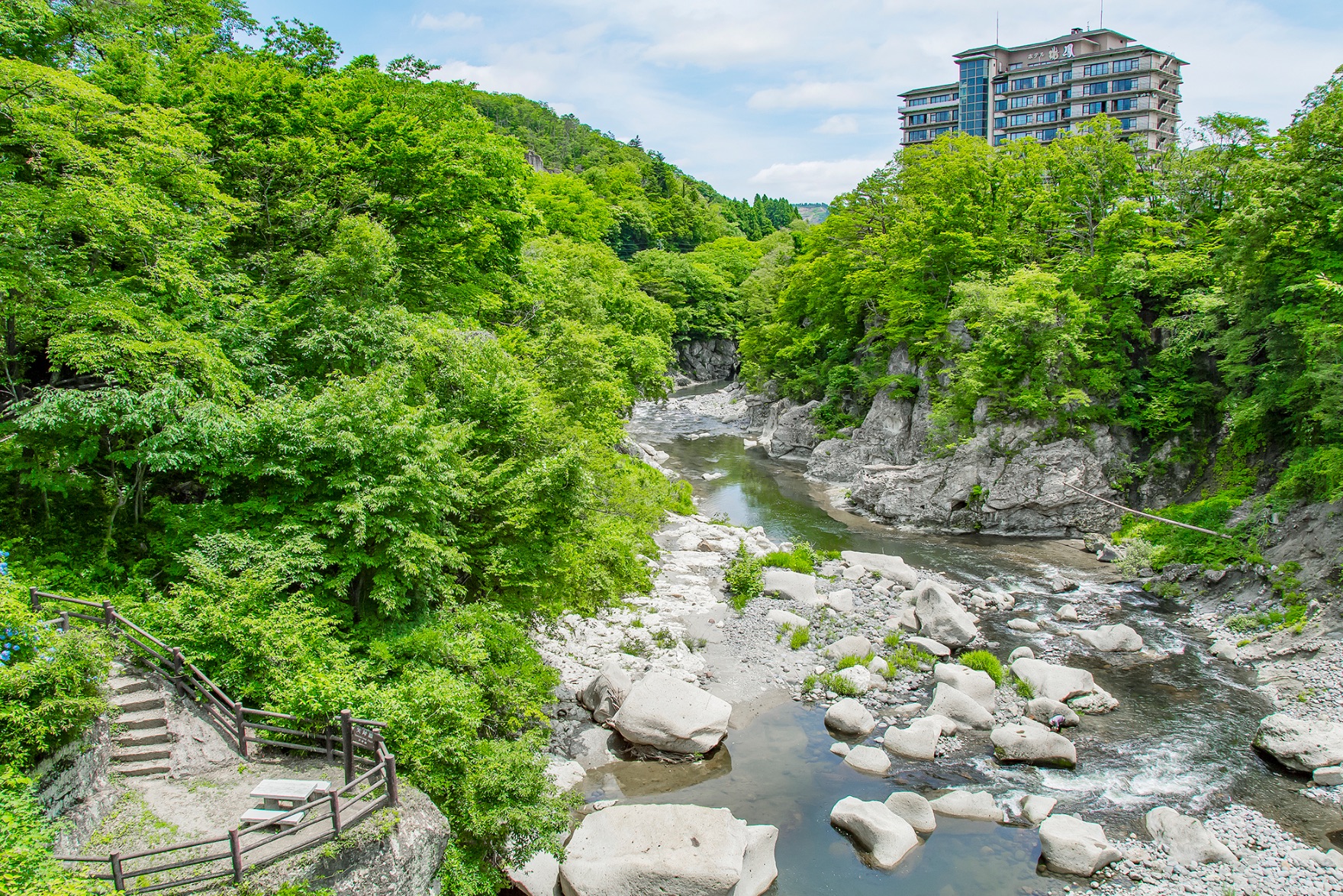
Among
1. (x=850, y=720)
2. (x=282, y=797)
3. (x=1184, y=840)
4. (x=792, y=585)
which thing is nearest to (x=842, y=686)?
(x=850, y=720)

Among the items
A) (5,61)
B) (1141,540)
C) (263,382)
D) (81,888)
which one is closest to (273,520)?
(263,382)

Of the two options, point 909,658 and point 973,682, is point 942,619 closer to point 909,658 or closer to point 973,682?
point 909,658

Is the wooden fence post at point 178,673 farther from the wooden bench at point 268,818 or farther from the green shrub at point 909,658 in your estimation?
the green shrub at point 909,658

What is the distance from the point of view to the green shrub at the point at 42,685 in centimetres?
874

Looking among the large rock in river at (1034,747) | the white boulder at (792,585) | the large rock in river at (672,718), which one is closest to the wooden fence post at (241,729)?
the large rock in river at (672,718)

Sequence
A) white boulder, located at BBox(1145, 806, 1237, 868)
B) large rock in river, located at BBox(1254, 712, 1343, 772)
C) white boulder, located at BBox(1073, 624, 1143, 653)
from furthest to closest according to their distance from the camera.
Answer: white boulder, located at BBox(1073, 624, 1143, 653), large rock in river, located at BBox(1254, 712, 1343, 772), white boulder, located at BBox(1145, 806, 1237, 868)

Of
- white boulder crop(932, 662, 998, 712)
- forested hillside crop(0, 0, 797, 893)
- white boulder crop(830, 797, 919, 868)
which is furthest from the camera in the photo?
white boulder crop(932, 662, 998, 712)

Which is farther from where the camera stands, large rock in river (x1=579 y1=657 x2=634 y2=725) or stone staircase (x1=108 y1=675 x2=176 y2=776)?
large rock in river (x1=579 y1=657 x2=634 y2=725)

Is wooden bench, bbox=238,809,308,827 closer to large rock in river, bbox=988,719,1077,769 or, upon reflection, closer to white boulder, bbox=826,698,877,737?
white boulder, bbox=826,698,877,737

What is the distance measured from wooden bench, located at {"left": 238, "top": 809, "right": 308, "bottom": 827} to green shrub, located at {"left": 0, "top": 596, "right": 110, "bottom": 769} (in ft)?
8.50

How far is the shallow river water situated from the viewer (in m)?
12.9

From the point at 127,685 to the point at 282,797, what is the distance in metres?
3.60

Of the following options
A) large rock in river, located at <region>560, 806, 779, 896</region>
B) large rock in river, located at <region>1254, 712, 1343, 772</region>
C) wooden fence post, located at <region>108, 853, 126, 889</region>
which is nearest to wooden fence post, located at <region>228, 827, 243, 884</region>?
wooden fence post, located at <region>108, 853, 126, 889</region>

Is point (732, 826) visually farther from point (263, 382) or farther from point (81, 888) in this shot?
point (263, 382)
